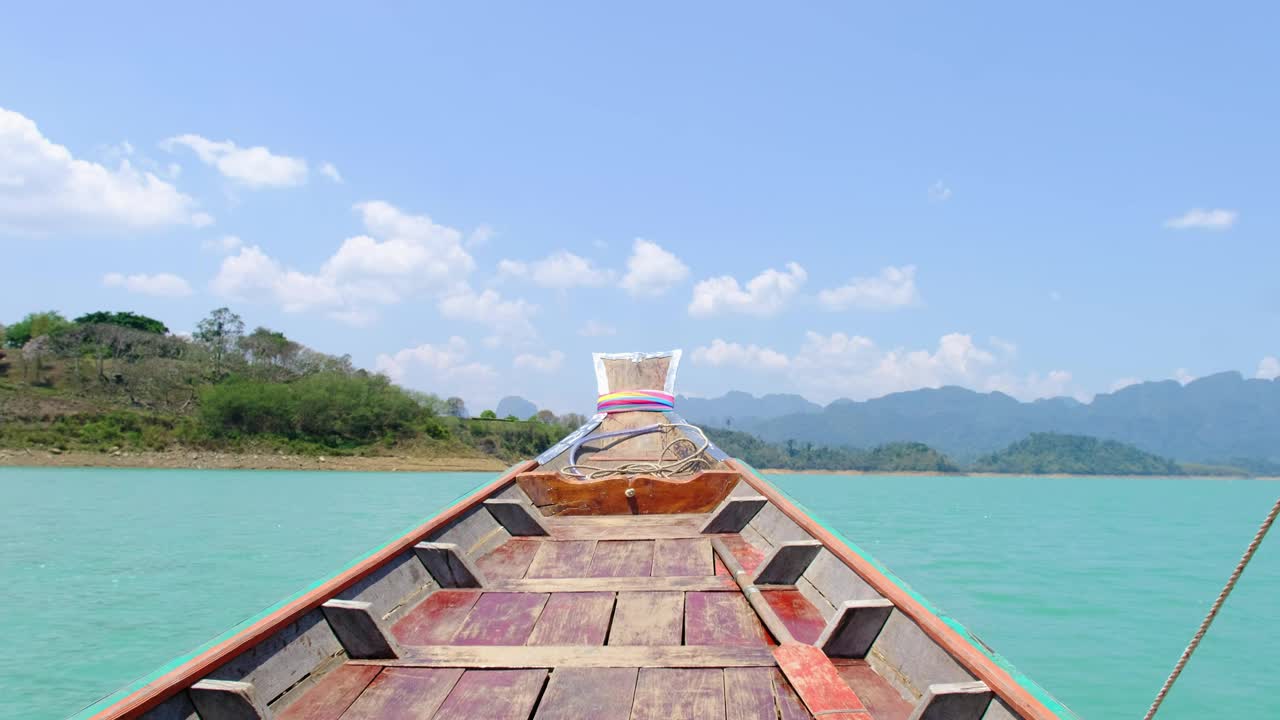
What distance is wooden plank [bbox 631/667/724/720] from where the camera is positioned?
198cm

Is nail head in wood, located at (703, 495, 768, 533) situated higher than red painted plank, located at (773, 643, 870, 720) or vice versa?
nail head in wood, located at (703, 495, 768, 533)

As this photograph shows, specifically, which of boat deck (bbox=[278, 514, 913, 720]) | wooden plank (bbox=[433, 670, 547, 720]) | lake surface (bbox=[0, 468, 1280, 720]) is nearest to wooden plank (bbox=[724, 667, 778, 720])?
boat deck (bbox=[278, 514, 913, 720])

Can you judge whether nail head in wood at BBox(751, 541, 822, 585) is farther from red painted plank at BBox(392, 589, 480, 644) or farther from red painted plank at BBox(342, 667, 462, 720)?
red painted plank at BBox(342, 667, 462, 720)

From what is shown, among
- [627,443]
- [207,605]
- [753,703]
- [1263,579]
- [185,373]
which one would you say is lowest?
[1263,579]

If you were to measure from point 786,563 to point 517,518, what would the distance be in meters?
1.54

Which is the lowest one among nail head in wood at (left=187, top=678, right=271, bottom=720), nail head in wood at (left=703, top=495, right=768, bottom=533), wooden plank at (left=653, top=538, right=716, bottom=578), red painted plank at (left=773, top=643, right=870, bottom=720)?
red painted plank at (left=773, top=643, right=870, bottom=720)

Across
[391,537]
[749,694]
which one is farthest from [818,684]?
[391,537]

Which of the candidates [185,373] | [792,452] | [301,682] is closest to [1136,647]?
[301,682]

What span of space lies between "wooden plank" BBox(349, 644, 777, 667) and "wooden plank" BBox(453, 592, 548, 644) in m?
0.21

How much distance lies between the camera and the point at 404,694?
213 cm

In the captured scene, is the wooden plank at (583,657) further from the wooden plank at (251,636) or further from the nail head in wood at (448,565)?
the nail head in wood at (448,565)

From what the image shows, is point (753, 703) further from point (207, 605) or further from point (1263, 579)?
point (1263, 579)

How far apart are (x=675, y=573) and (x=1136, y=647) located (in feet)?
27.1

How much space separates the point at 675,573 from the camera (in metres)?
3.39
